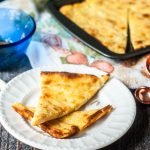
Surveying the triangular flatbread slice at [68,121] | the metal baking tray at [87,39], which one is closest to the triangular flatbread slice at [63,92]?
the triangular flatbread slice at [68,121]

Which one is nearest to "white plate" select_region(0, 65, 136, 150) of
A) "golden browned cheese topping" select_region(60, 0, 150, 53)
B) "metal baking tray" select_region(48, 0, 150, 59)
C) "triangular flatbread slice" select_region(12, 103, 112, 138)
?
"triangular flatbread slice" select_region(12, 103, 112, 138)

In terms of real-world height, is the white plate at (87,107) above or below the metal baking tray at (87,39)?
above

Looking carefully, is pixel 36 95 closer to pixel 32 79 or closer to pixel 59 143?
pixel 32 79

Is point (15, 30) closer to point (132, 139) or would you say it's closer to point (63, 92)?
point (63, 92)

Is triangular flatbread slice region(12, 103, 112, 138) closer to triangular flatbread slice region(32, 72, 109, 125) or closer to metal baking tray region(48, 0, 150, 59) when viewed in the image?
triangular flatbread slice region(32, 72, 109, 125)

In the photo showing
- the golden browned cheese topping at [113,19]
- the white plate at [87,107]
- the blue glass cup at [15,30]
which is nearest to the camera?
the white plate at [87,107]

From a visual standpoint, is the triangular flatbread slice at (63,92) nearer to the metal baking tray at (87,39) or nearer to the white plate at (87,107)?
the white plate at (87,107)
